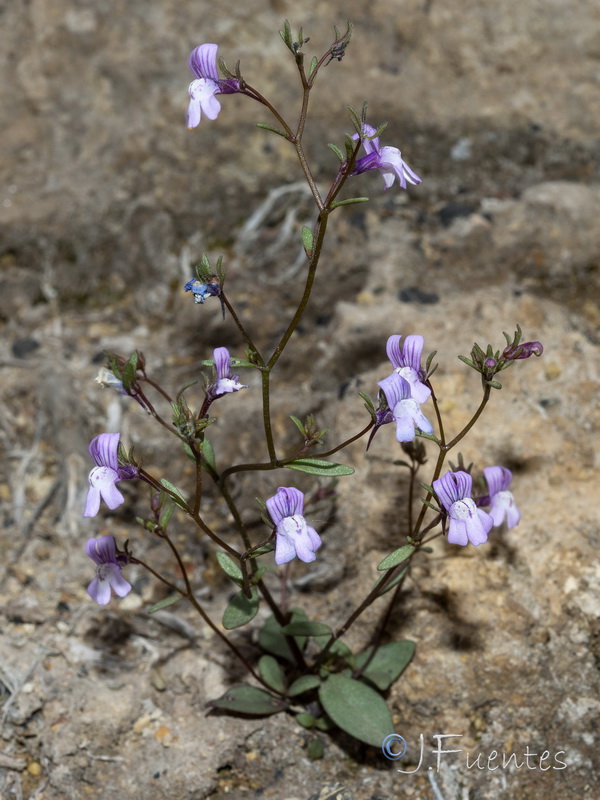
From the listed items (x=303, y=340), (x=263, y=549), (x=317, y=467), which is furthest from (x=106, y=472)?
(x=303, y=340)

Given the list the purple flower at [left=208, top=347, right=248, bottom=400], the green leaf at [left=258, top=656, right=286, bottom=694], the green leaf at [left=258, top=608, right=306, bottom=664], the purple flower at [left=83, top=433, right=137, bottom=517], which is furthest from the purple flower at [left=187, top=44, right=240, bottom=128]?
the green leaf at [left=258, top=656, right=286, bottom=694]

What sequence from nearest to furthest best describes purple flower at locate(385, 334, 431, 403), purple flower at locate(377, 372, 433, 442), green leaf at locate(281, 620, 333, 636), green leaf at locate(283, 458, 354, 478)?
purple flower at locate(377, 372, 433, 442) → purple flower at locate(385, 334, 431, 403) → green leaf at locate(283, 458, 354, 478) → green leaf at locate(281, 620, 333, 636)

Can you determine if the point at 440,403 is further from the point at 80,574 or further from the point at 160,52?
the point at 160,52

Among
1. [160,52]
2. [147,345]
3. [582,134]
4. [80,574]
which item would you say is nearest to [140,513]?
[80,574]

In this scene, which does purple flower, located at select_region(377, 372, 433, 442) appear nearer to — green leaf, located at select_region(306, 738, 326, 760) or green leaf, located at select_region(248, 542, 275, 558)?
green leaf, located at select_region(248, 542, 275, 558)

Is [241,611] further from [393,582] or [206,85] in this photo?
[206,85]

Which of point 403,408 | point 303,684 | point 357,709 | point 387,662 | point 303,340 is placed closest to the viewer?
point 403,408

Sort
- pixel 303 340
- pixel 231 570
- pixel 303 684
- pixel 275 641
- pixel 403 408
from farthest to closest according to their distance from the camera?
pixel 303 340 → pixel 275 641 → pixel 303 684 → pixel 231 570 → pixel 403 408
